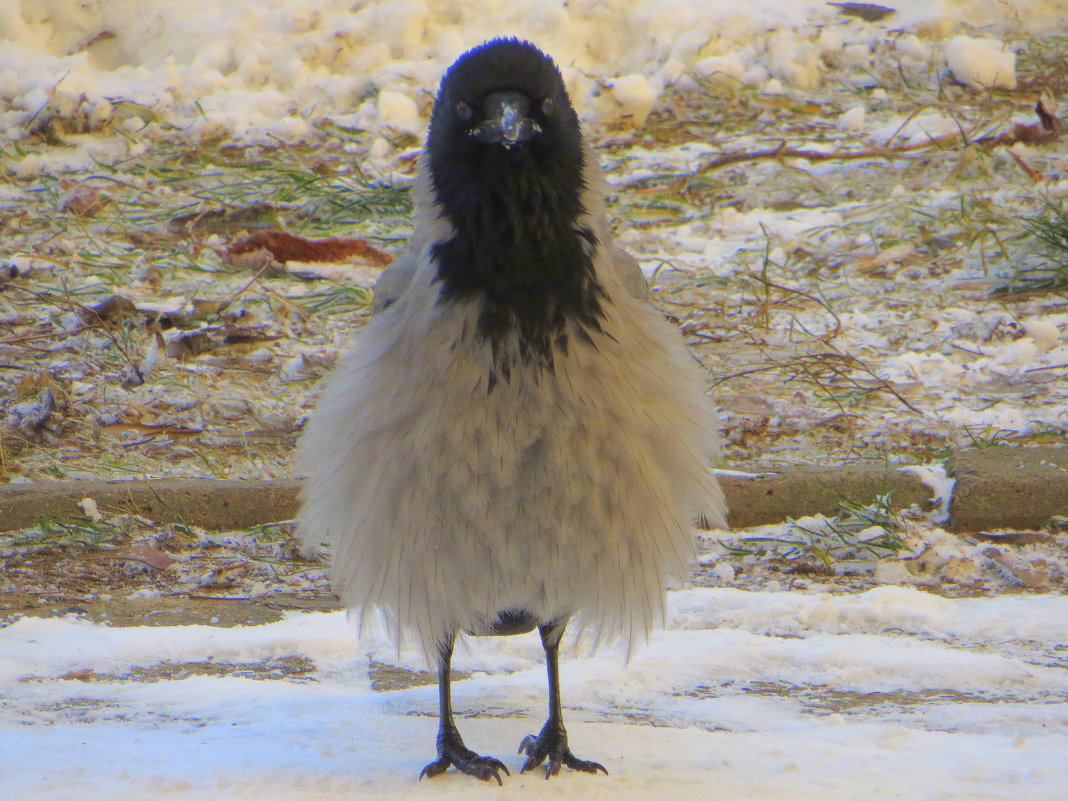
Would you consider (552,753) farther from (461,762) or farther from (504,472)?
(504,472)

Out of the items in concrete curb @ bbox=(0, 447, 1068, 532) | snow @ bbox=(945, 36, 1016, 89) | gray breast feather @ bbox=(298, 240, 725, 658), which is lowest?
concrete curb @ bbox=(0, 447, 1068, 532)

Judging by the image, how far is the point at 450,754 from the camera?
3.01 metres

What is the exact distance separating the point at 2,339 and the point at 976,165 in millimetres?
5751

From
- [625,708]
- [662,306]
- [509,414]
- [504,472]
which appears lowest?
[625,708]

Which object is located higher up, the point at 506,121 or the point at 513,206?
the point at 506,121

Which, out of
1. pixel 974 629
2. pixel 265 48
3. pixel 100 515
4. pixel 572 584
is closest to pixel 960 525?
pixel 974 629

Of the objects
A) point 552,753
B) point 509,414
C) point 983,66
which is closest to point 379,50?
point 983,66

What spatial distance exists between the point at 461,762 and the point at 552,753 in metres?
0.22

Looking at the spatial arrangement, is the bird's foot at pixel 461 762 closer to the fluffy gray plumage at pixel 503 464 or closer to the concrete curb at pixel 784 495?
the fluffy gray plumage at pixel 503 464

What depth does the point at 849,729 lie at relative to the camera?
3.07 m

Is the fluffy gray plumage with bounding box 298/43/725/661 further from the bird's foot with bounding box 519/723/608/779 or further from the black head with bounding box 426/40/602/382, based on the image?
the bird's foot with bounding box 519/723/608/779

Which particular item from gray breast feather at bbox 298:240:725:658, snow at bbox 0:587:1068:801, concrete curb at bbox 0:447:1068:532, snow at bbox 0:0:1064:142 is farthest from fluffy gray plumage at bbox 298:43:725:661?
snow at bbox 0:0:1064:142

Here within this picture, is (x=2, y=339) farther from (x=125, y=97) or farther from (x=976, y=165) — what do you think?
(x=976, y=165)

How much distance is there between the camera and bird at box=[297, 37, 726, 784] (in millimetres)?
A: 2812
